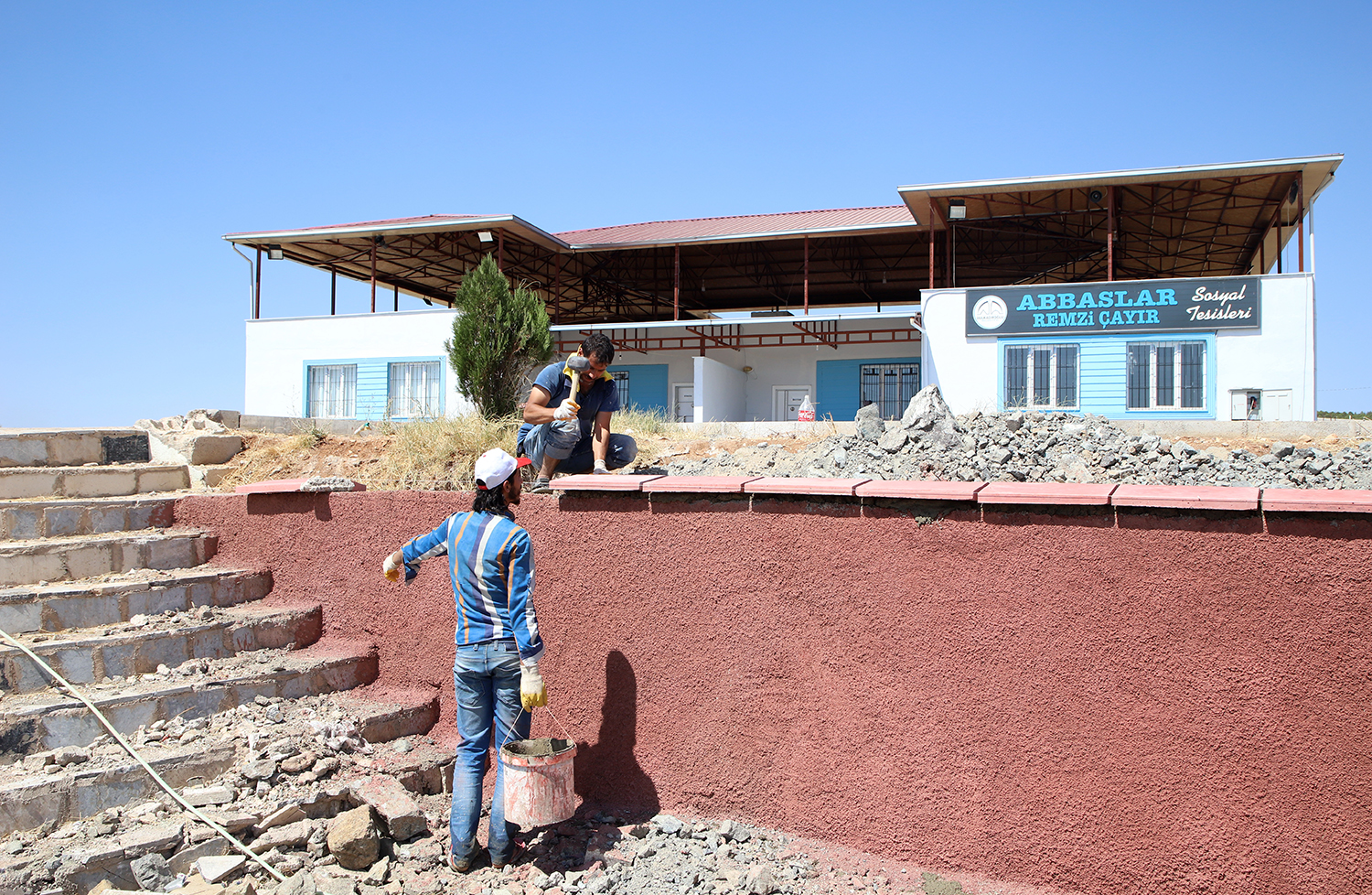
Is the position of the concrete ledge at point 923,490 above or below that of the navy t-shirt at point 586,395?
below

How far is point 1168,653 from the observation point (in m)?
3.82

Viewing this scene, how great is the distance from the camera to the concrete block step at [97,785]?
408 cm

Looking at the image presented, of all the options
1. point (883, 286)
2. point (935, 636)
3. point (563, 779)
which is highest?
point (883, 286)

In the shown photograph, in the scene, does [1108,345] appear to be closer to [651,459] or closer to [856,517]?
[651,459]

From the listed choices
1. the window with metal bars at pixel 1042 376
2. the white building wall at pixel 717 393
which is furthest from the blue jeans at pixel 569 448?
the white building wall at pixel 717 393

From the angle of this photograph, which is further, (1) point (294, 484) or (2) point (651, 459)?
(2) point (651, 459)

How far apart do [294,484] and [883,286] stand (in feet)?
75.6

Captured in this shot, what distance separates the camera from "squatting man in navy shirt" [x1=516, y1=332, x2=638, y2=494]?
18.8 ft

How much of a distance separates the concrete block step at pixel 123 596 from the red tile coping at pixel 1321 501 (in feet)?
20.8

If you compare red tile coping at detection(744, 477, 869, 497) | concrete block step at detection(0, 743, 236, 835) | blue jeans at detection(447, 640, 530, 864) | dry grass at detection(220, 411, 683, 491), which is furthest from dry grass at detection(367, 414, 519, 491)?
red tile coping at detection(744, 477, 869, 497)

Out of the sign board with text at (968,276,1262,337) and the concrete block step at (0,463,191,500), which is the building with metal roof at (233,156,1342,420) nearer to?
the sign board with text at (968,276,1262,337)

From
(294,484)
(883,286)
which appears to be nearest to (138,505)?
(294,484)

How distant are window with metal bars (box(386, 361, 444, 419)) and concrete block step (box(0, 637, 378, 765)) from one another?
1576 cm

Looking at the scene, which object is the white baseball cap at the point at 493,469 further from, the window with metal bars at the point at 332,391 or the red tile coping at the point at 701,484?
the window with metal bars at the point at 332,391
